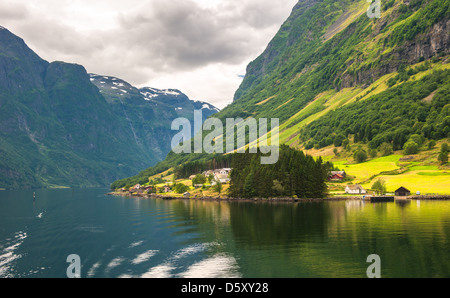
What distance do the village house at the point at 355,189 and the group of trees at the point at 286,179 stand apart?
13735 millimetres

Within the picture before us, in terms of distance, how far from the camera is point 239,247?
6159cm

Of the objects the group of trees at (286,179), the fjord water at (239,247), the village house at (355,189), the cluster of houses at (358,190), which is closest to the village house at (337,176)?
the cluster of houses at (358,190)

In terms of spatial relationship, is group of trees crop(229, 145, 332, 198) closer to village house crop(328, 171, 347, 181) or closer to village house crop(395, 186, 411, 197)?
village house crop(328, 171, 347, 181)

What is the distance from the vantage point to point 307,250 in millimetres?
56438

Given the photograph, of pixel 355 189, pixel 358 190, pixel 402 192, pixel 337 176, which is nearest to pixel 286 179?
pixel 355 189

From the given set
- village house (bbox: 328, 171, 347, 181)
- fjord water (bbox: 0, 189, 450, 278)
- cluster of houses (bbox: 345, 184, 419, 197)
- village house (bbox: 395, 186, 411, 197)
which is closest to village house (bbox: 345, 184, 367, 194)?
cluster of houses (bbox: 345, 184, 419, 197)

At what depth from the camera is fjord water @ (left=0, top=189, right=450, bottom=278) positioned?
156 ft

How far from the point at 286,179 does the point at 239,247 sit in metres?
101

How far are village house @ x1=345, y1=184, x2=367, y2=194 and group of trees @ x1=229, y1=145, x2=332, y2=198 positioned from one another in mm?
13735

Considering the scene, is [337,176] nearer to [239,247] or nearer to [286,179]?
[286,179]

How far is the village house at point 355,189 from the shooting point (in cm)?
16150
